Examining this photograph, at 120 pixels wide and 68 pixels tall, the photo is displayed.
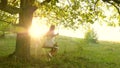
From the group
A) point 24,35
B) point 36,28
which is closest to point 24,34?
point 24,35

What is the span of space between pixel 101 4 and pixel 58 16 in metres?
4.18

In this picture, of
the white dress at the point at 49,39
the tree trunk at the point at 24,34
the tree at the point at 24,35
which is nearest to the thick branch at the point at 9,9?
the tree at the point at 24,35

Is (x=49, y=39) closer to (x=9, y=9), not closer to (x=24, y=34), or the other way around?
(x=24, y=34)

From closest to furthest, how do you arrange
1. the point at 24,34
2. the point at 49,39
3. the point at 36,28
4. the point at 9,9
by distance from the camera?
1. the point at 9,9
2. the point at 49,39
3. the point at 24,34
4. the point at 36,28

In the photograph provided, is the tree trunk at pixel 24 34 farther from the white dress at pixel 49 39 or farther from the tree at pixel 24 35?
the white dress at pixel 49 39

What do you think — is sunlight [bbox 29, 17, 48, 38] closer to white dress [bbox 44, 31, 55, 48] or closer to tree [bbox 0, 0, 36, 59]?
tree [bbox 0, 0, 36, 59]

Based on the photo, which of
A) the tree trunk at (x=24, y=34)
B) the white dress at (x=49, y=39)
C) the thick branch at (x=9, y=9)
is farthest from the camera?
the tree trunk at (x=24, y=34)

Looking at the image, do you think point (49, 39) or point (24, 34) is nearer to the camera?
point (49, 39)

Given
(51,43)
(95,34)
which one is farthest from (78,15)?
(95,34)

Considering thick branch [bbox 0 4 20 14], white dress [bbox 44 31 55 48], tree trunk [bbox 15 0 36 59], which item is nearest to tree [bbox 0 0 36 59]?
tree trunk [bbox 15 0 36 59]

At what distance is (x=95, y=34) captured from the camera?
4388cm

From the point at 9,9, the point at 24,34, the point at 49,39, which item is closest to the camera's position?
the point at 9,9

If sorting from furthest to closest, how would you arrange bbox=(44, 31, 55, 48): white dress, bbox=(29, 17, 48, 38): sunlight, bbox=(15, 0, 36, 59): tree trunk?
bbox=(29, 17, 48, 38): sunlight
bbox=(15, 0, 36, 59): tree trunk
bbox=(44, 31, 55, 48): white dress

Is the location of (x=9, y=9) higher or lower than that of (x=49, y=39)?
higher
